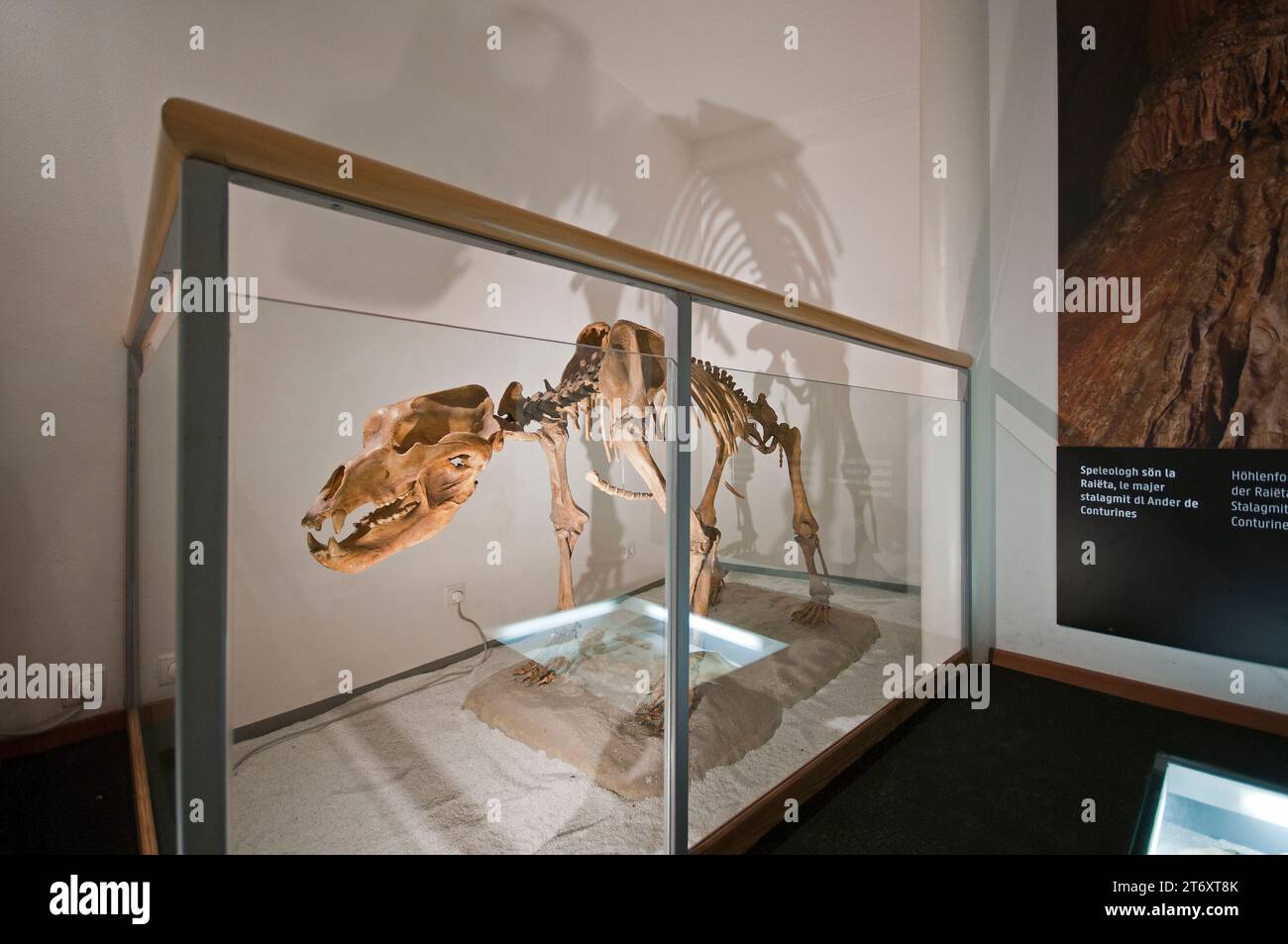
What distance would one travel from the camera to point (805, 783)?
1573 mm

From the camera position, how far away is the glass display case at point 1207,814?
1.10 meters

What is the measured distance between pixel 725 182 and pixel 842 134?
0.99 meters

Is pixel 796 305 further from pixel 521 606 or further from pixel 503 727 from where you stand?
pixel 503 727

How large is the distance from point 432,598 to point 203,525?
363mm

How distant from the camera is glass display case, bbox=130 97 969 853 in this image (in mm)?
647

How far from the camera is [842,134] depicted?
4.21 meters

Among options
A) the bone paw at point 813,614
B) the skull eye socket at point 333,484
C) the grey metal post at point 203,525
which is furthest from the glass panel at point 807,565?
the grey metal post at point 203,525

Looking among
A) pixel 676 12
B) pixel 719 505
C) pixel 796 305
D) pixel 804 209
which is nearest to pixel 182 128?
pixel 796 305

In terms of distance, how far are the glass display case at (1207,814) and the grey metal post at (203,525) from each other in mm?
1490

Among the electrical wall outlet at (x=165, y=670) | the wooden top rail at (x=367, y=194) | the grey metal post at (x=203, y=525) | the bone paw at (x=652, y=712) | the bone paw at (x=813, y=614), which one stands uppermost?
the wooden top rail at (x=367, y=194)

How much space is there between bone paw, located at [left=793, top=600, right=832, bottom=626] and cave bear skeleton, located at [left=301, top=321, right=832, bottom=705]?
49 cm

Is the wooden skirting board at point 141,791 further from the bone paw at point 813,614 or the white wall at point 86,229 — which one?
the bone paw at point 813,614

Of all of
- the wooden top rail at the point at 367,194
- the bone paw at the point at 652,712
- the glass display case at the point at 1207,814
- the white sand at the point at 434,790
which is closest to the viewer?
the wooden top rail at the point at 367,194

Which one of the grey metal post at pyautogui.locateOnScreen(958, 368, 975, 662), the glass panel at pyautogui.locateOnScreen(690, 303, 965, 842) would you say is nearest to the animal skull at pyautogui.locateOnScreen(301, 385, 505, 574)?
the glass panel at pyautogui.locateOnScreen(690, 303, 965, 842)
